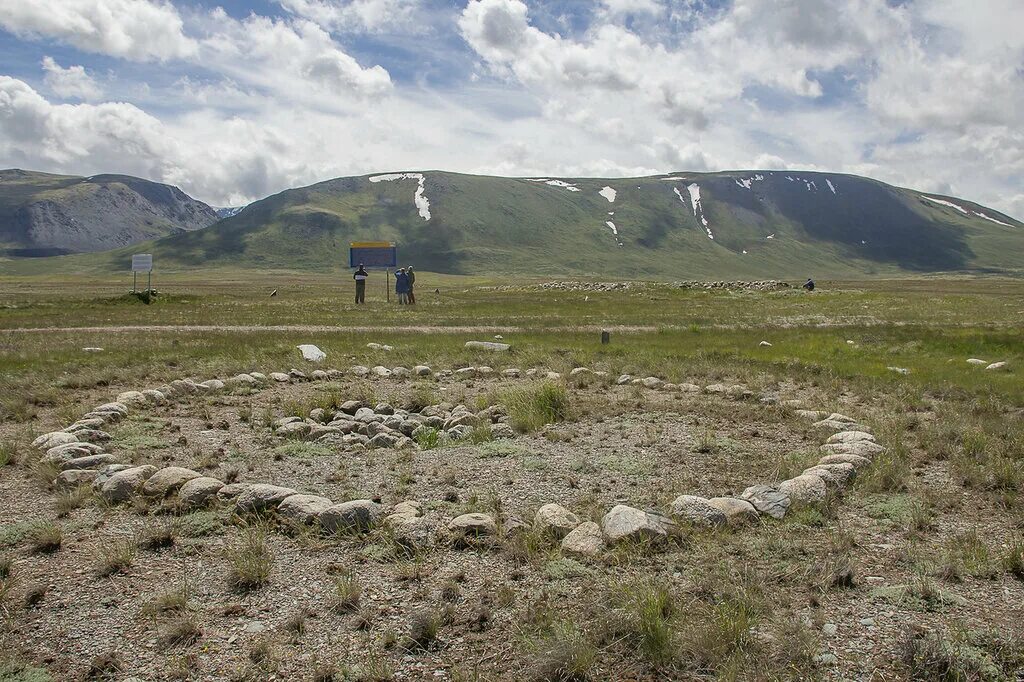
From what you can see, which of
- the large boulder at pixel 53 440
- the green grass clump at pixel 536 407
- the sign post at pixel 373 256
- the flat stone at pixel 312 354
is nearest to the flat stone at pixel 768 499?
the green grass clump at pixel 536 407

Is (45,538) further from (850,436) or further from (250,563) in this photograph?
(850,436)

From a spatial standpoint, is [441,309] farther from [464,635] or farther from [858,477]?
[464,635]

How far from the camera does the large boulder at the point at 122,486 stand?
355 inches

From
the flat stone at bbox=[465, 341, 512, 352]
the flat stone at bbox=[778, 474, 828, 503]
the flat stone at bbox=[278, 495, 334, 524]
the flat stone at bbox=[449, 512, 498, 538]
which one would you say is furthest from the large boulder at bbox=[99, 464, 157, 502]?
the flat stone at bbox=[465, 341, 512, 352]

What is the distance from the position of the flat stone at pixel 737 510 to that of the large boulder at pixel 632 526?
0.92 meters

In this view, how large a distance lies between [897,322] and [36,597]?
42.3 meters

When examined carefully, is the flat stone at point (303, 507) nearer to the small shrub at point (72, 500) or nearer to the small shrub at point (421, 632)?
the small shrub at point (421, 632)

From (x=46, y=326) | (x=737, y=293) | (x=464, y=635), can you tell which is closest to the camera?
(x=464, y=635)

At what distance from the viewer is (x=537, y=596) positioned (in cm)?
661

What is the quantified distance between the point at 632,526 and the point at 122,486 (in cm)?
653

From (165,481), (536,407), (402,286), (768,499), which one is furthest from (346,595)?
(402,286)

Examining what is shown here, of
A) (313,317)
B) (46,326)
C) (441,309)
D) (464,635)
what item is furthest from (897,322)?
(46,326)

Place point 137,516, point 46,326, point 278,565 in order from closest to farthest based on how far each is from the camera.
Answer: point 278,565 < point 137,516 < point 46,326

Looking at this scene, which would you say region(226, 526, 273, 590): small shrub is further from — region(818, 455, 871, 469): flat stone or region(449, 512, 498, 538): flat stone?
region(818, 455, 871, 469): flat stone
